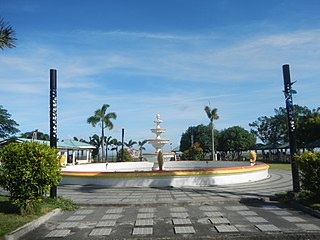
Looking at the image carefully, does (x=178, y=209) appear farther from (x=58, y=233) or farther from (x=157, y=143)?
(x=157, y=143)

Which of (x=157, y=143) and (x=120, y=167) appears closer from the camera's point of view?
(x=157, y=143)

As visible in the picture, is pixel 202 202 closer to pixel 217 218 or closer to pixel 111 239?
pixel 217 218

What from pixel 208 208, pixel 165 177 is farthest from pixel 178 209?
pixel 165 177

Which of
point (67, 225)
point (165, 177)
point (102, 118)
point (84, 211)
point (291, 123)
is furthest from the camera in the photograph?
point (102, 118)

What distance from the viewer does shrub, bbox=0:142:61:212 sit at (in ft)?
24.6

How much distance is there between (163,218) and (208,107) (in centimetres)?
3865

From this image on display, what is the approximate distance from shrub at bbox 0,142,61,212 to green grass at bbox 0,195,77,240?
0.98 ft

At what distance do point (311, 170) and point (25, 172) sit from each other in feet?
26.9

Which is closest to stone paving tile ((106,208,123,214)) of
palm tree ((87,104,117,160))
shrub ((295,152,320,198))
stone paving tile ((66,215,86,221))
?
stone paving tile ((66,215,86,221))

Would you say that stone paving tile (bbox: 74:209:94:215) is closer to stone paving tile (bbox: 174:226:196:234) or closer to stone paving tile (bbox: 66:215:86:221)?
stone paving tile (bbox: 66:215:86:221)

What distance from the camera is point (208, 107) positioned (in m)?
45.4

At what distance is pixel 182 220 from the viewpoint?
24.6 ft

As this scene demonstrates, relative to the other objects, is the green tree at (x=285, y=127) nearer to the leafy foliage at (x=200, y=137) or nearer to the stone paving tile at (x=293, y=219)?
the leafy foliage at (x=200, y=137)

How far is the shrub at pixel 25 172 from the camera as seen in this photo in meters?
7.51
